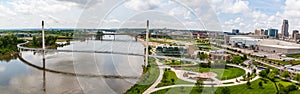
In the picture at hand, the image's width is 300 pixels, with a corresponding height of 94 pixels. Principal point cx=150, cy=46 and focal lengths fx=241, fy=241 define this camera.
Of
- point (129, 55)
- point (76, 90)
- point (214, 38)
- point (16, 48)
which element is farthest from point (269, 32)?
point (76, 90)

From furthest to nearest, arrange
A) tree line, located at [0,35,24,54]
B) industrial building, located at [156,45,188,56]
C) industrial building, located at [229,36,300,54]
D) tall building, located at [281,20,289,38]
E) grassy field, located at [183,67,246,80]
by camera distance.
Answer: tall building, located at [281,20,289,38]
industrial building, located at [229,36,300,54]
tree line, located at [0,35,24,54]
industrial building, located at [156,45,188,56]
grassy field, located at [183,67,246,80]

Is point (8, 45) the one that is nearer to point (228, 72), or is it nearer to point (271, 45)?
point (228, 72)

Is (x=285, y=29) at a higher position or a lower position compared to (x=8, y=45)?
higher

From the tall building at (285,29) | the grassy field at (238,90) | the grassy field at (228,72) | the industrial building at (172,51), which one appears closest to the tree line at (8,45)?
the industrial building at (172,51)

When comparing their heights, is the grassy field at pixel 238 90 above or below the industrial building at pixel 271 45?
below

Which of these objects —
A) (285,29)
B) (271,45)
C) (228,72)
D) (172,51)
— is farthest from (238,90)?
(285,29)

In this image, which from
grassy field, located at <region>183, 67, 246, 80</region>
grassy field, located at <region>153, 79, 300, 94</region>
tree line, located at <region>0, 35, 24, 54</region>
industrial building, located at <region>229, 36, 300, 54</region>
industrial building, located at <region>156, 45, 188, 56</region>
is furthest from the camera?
industrial building, located at <region>229, 36, 300, 54</region>

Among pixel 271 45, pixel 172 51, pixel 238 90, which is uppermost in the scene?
pixel 271 45

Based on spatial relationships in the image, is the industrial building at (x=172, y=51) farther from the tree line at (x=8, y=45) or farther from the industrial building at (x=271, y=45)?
the tree line at (x=8, y=45)

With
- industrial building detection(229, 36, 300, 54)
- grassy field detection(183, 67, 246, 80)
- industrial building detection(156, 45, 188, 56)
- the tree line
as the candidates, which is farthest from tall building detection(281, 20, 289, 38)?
the tree line

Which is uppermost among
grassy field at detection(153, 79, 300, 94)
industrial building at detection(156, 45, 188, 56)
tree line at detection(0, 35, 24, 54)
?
tree line at detection(0, 35, 24, 54)

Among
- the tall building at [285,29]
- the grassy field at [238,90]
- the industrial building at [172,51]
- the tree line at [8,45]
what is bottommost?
the grassy field at [238,90]

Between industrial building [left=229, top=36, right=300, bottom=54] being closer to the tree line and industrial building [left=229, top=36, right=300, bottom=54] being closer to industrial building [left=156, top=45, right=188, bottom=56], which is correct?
industrial building [left=156, top=45, right=188, bottom=56]
